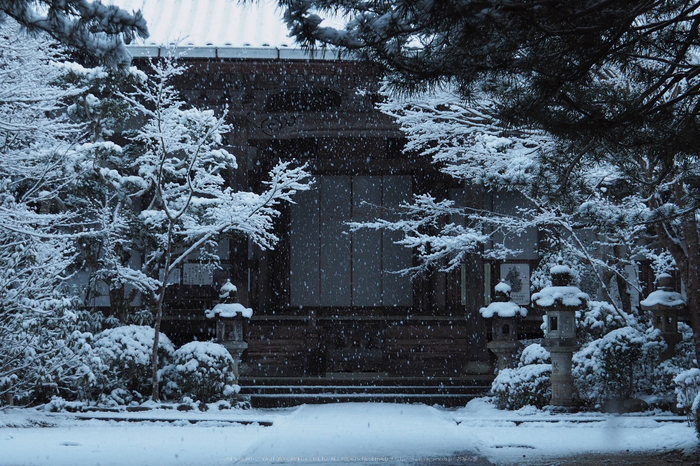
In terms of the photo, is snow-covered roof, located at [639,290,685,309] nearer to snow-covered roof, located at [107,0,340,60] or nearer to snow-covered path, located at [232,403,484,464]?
snow-covered path, located at [232,403,484,464]

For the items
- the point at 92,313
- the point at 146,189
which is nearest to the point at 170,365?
the point at 92,313

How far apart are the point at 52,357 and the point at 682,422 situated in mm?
7873

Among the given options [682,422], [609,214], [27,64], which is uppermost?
[27,64]

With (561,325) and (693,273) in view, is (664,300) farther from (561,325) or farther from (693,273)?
(561,325)

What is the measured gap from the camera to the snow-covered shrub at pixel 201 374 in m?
10.2

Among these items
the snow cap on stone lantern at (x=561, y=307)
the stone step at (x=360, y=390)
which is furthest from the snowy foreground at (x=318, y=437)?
the stone step at (x=360, y=390)

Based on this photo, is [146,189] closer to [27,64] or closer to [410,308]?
[27,64]

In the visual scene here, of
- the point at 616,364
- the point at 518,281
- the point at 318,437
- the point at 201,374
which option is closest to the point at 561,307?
the point at 616,364

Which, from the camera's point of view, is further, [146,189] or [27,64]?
[146,189]

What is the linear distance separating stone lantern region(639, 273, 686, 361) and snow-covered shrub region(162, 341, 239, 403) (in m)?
6.10

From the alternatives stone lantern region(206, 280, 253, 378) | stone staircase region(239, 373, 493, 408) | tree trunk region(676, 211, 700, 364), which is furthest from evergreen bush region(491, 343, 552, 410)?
stone lantern region(206, 280, 253, 378)

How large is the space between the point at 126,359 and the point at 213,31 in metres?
7.25

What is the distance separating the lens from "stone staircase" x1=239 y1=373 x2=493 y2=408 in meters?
12.0

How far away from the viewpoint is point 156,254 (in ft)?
37.0
